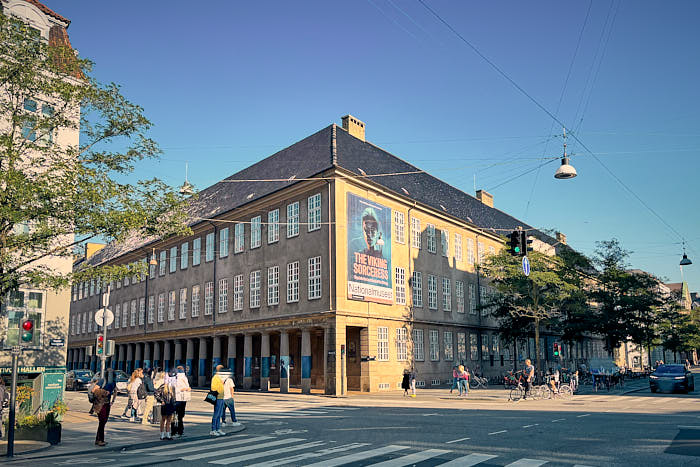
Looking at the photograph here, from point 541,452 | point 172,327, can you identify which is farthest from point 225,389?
point 172,327

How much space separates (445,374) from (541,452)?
35.1 metres

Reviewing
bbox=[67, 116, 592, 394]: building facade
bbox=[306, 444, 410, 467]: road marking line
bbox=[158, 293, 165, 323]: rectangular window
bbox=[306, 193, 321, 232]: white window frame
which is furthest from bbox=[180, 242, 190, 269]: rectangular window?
bbox=[306, 444, 410, 467]: road marking line

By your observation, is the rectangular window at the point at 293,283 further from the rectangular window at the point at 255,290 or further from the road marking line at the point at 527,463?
the road marking line at the point at 527,463

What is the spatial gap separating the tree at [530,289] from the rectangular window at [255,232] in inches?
720

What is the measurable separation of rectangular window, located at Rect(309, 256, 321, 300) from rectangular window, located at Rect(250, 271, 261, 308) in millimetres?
6279

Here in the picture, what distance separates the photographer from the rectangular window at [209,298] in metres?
47.6

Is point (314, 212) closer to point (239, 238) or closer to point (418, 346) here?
point (239, 238)

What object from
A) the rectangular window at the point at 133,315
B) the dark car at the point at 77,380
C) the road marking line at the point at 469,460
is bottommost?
the dark car at the point at 77,380

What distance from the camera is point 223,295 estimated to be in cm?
4606

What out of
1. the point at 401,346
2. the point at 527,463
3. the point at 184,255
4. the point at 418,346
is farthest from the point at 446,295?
the point at 527,463

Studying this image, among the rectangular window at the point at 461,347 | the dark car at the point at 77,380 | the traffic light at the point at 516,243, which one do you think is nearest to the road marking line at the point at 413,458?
the traffic light at the point at 516,243

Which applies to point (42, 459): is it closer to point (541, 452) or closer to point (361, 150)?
point (541, 452)

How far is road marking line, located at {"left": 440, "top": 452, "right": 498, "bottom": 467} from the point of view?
1008 centimetres

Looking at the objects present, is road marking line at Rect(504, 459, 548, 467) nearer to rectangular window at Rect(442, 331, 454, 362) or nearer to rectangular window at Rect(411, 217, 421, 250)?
rectangular window at Rect(411, 217, 421, 250)
